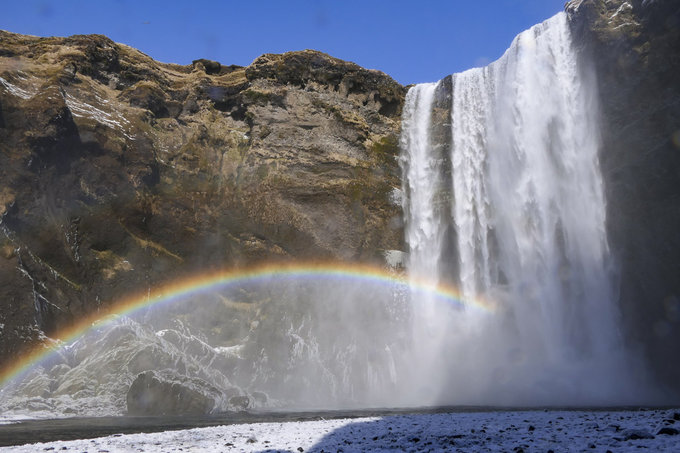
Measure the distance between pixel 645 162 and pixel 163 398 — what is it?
25275 mm

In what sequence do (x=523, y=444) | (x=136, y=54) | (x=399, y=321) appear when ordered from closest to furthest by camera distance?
(x=523, y=444), (x=399, y=321), (x=136, y=54)

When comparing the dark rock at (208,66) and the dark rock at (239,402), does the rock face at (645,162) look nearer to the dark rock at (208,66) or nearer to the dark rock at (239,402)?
the dark rock at (239,402)

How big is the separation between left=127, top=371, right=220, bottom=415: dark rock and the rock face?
69.2 feet

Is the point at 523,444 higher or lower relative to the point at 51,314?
lower

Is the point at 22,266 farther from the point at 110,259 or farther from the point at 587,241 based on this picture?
the point at 587,241

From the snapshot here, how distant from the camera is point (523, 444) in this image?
8844 mm

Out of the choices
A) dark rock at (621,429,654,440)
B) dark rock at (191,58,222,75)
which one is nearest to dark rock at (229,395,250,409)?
dark rock at (621,429,654,440)

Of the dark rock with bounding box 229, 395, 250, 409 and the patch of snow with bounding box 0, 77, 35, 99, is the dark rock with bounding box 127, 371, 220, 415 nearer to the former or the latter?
the dark rock with bounding box 229, 395, 250, 409

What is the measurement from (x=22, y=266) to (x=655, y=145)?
31.1 meters

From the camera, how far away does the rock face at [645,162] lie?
24.8 metres

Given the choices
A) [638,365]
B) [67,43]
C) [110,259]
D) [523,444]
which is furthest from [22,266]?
[638,365]

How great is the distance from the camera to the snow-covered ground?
845 centimetres

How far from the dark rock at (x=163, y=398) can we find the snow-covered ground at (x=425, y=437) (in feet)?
26.0

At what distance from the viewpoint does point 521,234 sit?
95.5ft
